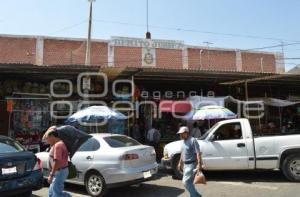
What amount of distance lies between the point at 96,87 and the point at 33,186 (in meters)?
8.67

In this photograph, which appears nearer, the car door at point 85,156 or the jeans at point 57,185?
the jeans at point 57,185

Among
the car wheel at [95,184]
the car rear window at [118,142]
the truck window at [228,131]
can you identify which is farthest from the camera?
the truck window at [228,131]

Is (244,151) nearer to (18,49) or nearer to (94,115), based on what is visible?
(94,115)

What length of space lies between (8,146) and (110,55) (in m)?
24.1

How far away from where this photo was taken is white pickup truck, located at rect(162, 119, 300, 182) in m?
10.8

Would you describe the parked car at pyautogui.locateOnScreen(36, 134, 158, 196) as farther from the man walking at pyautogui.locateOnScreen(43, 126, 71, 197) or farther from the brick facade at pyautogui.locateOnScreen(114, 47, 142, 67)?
the brick facade at pyautogui.locateOnScreen(114, 47, 142, 67)

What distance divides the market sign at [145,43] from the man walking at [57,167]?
2607 centimetres

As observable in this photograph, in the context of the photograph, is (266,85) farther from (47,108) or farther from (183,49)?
(183,49)

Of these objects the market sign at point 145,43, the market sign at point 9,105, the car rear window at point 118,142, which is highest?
the market sign at point 145,43

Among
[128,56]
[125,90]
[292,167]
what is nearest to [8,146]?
[292,167]

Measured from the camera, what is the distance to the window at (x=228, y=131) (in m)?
11.6

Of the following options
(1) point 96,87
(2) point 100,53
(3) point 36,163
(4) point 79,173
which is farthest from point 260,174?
(2) point 100,53

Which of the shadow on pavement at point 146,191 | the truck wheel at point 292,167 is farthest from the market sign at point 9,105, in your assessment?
the truck wheel at point 292,167

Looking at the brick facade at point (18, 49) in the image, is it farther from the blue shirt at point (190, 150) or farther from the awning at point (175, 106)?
the blue shirt at point (190, 150)
